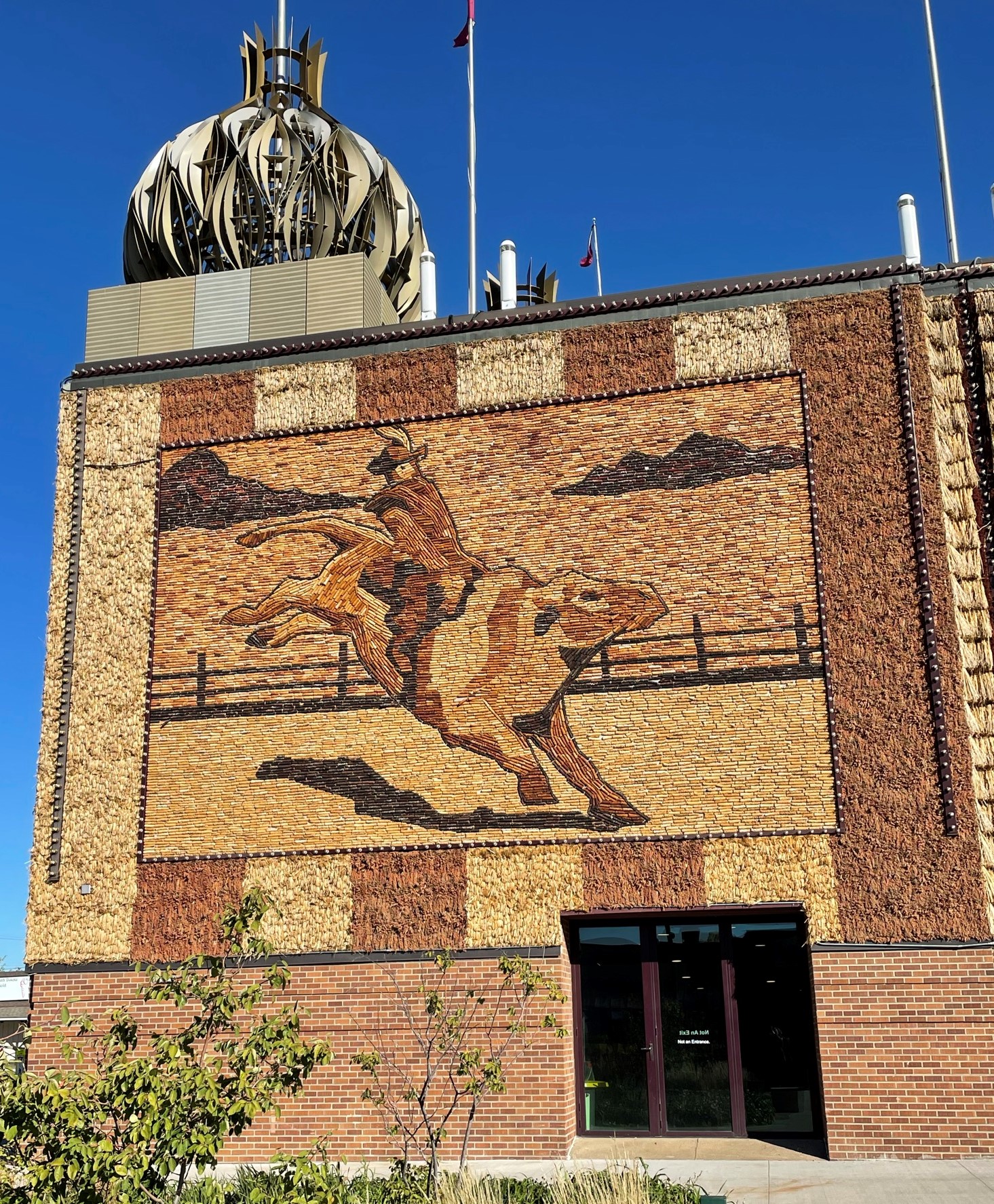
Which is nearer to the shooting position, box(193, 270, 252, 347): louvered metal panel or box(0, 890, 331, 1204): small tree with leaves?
box(0, 890, 331, 1204): small tree with leaves

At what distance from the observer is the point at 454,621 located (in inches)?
621

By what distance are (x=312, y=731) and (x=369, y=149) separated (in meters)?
10.1

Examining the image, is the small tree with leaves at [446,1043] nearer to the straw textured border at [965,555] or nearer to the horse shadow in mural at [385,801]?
the horse shadow in mural at [385,801]

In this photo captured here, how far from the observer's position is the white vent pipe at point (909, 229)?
51.9 ft

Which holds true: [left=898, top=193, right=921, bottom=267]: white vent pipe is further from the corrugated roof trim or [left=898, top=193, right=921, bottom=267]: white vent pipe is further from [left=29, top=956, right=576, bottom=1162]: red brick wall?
[left=29, top=956, right=576, bottom=1162]: red brick wall

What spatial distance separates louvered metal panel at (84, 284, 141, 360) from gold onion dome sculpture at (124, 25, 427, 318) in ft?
2.94

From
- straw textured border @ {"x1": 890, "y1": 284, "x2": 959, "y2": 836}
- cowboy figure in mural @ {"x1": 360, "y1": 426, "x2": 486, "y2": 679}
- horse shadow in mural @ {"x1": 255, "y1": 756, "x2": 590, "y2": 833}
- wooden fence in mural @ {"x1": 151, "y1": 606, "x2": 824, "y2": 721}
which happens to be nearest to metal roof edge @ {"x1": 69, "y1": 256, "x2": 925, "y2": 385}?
straw textured border @ {"x1": 890, "y1": 284, "x2": 959, "y2": 836}

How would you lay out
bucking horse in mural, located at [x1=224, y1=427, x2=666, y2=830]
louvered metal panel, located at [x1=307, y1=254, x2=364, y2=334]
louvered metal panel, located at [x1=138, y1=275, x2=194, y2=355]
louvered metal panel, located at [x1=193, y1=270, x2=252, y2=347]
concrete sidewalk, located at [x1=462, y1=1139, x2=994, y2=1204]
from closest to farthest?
concrete sidewalk, located at [x1=462, y1=1139, x2=994, y2=1204], bucking horse in mural, located at [x1=224, y1=427, x2=666, y2=830], louvered metal panel, located at [x1=307, y1=254, x2=364, y2=334], louvered metal panel, located at [x1=193, y1=270, x2=252, y2=347], louvered metal panel, located at [x1=138, y1=275, x2=194, y2=355]

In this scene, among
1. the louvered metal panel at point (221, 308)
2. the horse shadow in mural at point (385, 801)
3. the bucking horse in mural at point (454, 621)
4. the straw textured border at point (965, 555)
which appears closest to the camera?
the straw textured border at point (965, 555)

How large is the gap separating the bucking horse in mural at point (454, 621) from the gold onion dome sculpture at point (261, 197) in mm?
4463

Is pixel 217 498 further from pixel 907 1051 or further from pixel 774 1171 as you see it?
pixel 907 1051

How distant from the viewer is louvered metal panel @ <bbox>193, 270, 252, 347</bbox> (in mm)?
18531

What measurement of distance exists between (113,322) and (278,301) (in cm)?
275

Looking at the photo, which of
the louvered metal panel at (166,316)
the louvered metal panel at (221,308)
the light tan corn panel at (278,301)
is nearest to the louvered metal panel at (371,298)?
the light tan corn panel at (278,301)
